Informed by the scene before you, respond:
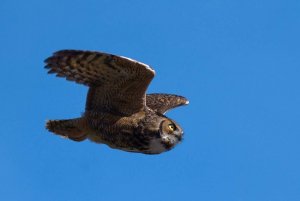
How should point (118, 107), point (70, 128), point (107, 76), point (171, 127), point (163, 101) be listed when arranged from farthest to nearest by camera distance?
point (163, 101)
point (70, 128)
point (118, 107)
point (171, 127)
point (107, 76)

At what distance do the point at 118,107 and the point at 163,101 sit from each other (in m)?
2.02

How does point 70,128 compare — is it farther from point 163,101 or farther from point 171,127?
point 163,101

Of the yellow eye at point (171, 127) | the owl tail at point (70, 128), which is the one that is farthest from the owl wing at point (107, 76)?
the yellow eye at point (171, 127)

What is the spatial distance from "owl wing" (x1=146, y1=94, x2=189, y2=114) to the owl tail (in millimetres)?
1547

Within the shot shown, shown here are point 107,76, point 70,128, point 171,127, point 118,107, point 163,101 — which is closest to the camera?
point 107,76

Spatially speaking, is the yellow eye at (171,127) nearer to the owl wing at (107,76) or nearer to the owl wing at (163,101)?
the owl wing at (107,76)

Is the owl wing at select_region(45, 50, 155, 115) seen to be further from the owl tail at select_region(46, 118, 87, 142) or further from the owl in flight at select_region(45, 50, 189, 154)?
the owl tail at select_region(46, 118, 87, 142)

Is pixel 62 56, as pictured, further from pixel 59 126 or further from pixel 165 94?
pixel 165 94

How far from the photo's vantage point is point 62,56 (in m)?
13.2

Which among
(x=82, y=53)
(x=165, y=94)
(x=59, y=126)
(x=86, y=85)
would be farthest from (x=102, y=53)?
(x=165, y=94)

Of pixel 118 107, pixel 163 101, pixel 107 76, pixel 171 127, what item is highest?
pixel 163 101

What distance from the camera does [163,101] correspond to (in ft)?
53.0

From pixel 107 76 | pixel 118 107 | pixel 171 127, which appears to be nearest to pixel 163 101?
pixel 118 107

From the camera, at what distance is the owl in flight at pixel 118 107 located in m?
13.5
